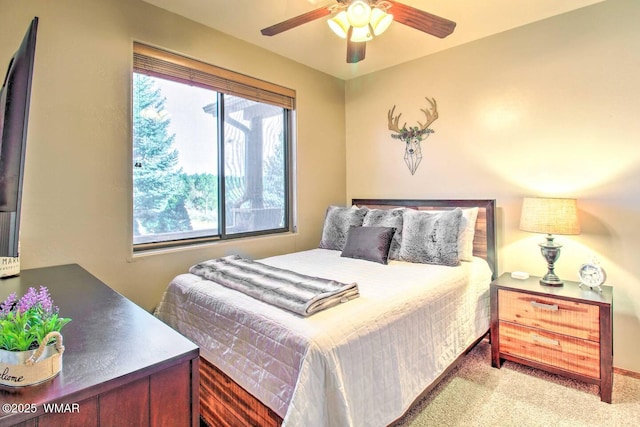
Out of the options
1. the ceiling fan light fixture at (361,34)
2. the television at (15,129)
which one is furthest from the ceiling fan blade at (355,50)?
the television at (15,129)

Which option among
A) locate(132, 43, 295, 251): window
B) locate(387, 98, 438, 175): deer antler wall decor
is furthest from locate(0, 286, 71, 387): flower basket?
A: locate(387, 98, 438, 175): deer antler wall decor

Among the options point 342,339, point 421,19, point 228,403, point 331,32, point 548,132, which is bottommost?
point 228,403

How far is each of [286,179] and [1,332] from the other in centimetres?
283

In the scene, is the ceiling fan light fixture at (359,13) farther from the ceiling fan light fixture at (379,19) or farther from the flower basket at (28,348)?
the flower basket at (28,348)

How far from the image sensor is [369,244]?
283 centimetres

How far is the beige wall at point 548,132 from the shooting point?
238 cm

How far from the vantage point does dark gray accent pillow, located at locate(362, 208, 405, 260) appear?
9.50ft

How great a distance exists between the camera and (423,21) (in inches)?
73.4

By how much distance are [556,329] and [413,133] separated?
208 cm

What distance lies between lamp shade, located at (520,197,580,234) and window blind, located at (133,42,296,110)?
7.70 feet

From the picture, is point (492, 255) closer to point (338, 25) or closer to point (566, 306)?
point (566, 306)

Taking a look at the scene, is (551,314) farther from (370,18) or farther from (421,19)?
(370,18)

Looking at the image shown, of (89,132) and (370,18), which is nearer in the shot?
(370,18)

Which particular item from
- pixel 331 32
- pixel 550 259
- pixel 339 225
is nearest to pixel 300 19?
pixel 331 32
